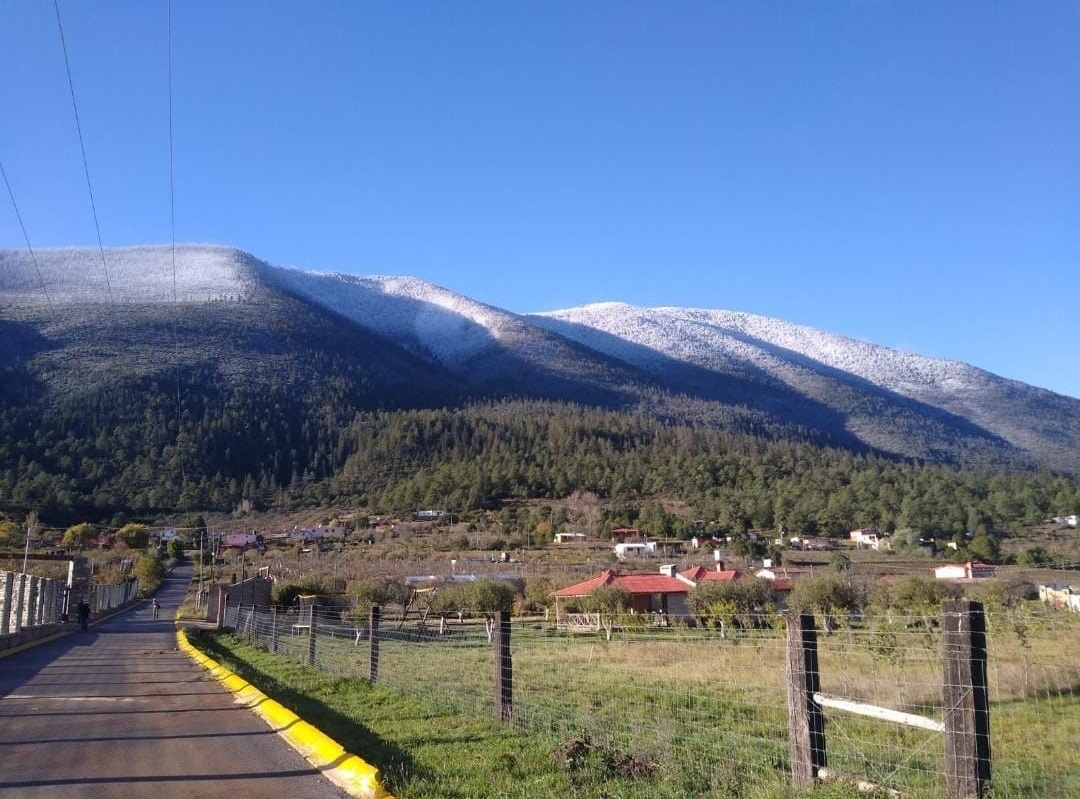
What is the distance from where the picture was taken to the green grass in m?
5.96

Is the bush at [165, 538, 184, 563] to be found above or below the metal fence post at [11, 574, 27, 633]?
below

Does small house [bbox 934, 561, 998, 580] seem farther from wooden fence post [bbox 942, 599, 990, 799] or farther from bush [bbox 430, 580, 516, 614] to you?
wooden fence post [bbox 942, 599, 990, 799]

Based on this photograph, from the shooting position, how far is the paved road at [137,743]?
6.57 meters

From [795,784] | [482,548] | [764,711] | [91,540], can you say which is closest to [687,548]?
[482,548]

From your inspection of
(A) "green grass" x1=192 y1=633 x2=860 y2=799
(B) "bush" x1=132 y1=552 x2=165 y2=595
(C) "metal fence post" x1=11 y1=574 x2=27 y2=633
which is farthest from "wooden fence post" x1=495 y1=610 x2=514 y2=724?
(B) "bush" x1=132 y1=552 x2=165 y2=595

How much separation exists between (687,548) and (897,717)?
257 feet

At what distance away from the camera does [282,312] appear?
652 feet

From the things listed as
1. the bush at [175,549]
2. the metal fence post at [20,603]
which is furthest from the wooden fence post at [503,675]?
the bush at [175,549]

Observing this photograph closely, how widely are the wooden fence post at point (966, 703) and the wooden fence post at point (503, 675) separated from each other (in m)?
4.95

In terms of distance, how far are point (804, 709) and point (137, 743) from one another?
6.53 m

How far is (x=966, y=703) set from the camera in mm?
4734

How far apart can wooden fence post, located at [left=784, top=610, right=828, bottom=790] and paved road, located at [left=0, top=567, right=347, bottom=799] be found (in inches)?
131

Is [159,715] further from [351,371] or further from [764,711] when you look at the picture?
[351,371]

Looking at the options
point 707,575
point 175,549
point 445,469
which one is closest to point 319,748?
point 707,575
